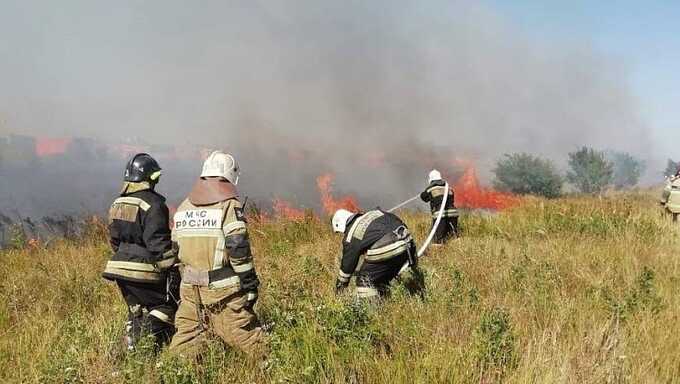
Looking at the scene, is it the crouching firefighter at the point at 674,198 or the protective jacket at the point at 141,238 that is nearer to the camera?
the protective jacket at the point at 141,238

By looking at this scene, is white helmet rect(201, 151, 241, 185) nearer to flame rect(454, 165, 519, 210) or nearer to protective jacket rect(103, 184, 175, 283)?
protective jacket rect(103, 184, 175, 283)

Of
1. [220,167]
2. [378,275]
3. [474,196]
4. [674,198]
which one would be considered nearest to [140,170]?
[220,167]

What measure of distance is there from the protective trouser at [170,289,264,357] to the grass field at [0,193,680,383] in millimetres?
132

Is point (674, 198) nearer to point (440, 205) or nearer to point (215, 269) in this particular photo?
point (440, 205)

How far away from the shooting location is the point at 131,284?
362cm

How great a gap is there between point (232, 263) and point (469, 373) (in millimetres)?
1649

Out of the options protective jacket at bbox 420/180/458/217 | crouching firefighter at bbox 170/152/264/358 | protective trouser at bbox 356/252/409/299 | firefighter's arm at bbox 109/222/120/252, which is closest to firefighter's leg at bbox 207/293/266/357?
crouching firefighter at bbox 170/152/264/358

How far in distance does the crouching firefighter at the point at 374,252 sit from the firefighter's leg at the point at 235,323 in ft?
4.26

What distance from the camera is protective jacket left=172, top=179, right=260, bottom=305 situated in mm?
3307

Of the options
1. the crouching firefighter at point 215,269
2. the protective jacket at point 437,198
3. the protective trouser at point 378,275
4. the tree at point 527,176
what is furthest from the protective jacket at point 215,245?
the tree at point 527,176

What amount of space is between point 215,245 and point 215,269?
0.53ft

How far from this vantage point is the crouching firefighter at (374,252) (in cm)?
450

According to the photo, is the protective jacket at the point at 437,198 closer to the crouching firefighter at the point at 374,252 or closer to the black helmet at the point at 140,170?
the crouching firefighter at the point at 374,252

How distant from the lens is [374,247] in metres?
4.52
